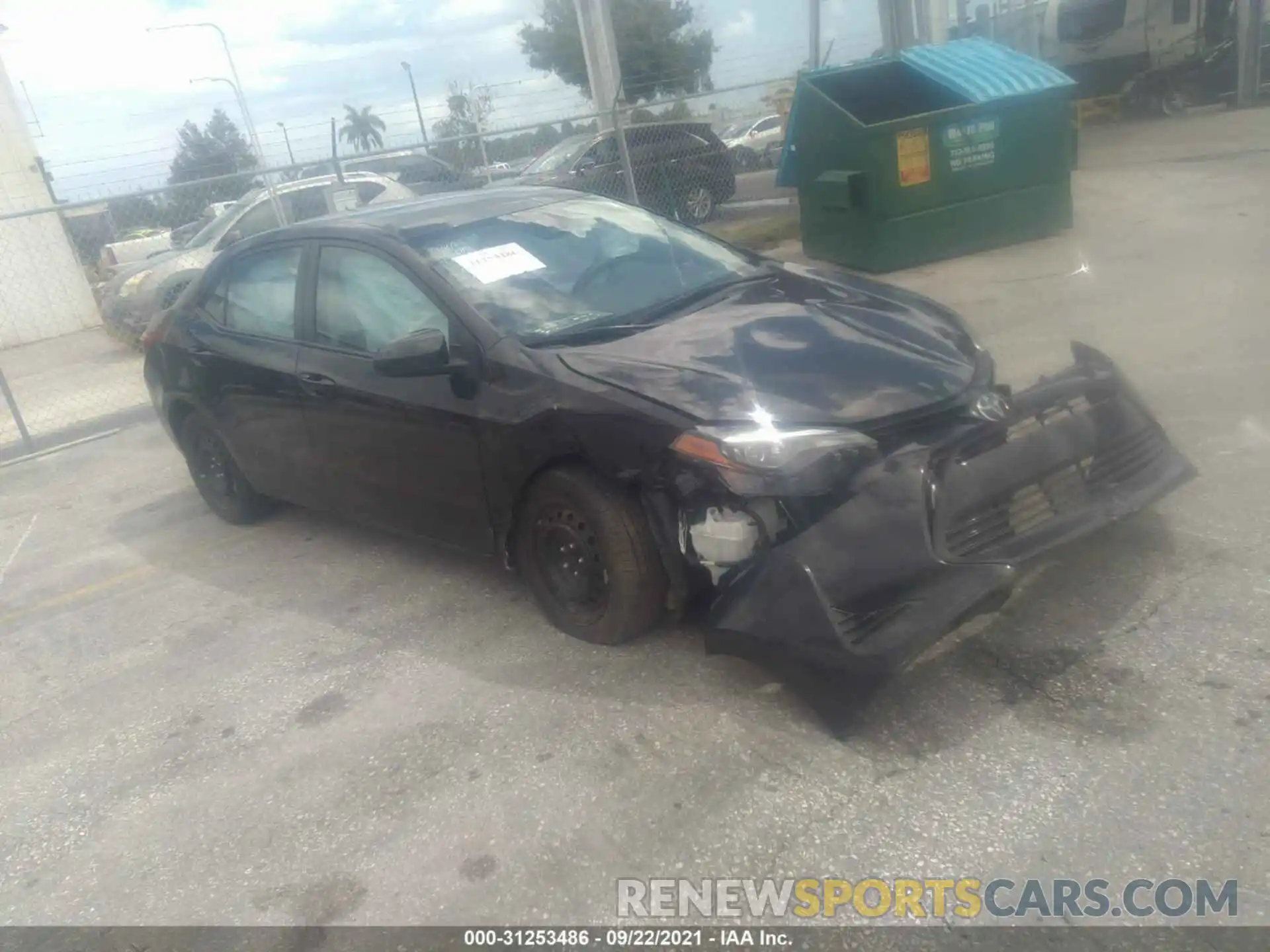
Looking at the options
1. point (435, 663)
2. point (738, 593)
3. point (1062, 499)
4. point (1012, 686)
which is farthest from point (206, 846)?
point (1062, 499)

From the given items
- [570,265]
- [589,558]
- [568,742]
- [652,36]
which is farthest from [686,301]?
[652,36]

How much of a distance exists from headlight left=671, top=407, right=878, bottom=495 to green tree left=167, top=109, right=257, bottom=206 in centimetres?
782

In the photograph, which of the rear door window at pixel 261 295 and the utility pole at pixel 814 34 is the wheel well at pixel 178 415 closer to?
the rear door window at pixel 261 295

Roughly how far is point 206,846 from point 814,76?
900cm

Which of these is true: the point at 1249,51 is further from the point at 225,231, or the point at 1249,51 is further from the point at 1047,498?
the point at 1047,498

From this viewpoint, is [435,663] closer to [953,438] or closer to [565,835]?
[565,835]

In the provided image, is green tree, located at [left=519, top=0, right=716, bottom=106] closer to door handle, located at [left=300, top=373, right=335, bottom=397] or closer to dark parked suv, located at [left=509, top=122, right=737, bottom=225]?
dark parked suv, located at [left=509, top=122, right=737, bottom=225]

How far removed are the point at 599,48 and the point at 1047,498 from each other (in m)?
18.1

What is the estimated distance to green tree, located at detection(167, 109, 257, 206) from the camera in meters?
12.4

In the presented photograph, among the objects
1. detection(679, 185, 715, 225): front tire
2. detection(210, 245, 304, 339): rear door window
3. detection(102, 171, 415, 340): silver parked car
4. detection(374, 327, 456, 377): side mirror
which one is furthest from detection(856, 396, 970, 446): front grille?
detection(679, 185, 715, 225): front tire

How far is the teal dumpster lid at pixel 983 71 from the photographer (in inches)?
370

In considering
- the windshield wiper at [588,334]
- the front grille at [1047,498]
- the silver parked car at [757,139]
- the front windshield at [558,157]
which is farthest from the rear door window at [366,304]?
the silver parked car at [757,139]

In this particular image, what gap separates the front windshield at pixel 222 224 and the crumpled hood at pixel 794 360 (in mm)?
10263

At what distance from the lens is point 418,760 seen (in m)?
3.42
